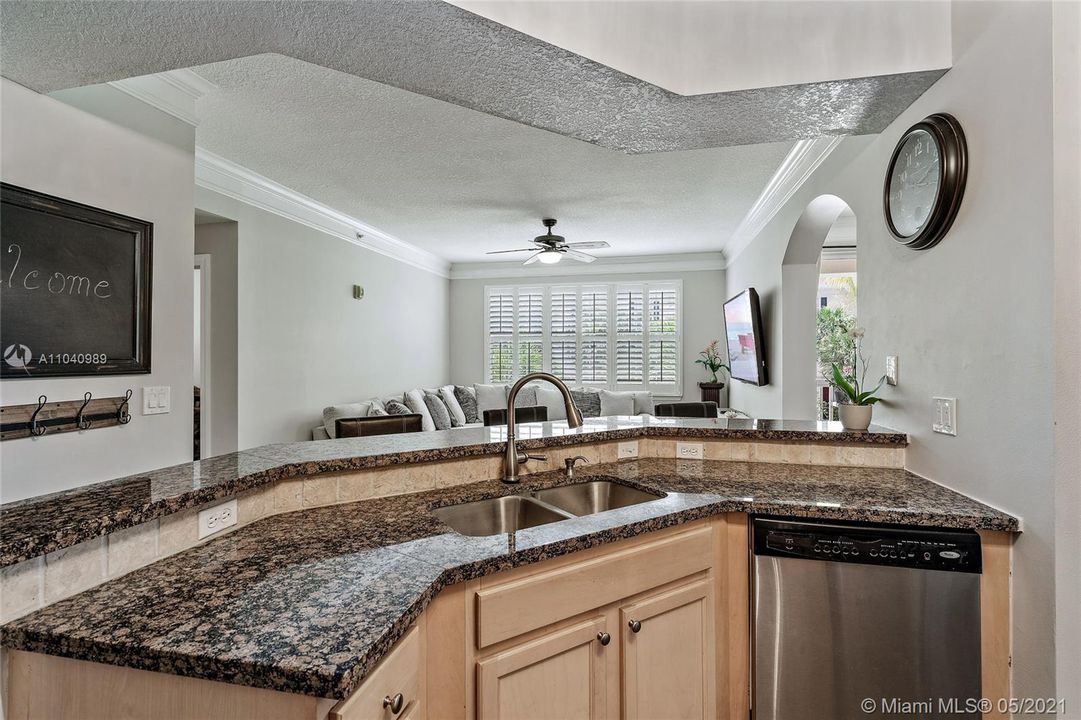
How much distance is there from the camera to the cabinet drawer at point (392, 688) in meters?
0.84

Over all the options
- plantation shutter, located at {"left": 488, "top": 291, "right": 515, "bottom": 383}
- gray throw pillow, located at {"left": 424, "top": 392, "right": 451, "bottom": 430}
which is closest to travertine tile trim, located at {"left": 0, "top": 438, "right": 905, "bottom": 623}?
gray throw pillow, located at {"left": 424, "top": 392, "right": 451, "bottom": 430}

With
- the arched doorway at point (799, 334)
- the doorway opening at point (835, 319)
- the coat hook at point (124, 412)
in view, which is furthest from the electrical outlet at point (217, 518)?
the doorway opening at point (835, 319)

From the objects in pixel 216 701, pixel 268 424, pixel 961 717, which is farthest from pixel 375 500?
pixel 268 424

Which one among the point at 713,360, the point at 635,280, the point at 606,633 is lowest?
the point at 606,633

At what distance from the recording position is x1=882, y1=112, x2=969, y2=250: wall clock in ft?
5.36

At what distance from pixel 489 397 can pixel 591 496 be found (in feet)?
15.4

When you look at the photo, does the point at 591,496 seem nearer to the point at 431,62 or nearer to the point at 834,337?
the point at 431,62

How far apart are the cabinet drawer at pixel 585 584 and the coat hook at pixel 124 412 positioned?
A: 1.98 meters

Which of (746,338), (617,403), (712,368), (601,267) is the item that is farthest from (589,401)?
(746,338)

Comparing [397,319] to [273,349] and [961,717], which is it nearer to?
[273,349]

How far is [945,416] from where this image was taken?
1.74 meters

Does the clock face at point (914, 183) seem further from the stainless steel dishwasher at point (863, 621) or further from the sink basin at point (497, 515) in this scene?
the sink basin at point (497, 515)

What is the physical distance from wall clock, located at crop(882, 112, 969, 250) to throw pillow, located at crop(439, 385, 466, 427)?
4806 millimetres

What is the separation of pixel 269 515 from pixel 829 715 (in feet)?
5.57
